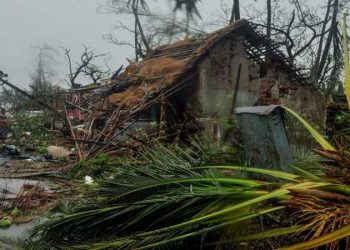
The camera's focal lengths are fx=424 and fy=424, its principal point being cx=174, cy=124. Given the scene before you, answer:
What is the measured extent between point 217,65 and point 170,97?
5.60 feet

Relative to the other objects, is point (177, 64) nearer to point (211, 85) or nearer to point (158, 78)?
point (158, 78)

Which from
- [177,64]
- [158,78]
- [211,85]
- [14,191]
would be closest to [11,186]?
[14,191]

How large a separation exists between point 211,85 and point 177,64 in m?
1.17

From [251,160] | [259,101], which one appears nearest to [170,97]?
[259,101]

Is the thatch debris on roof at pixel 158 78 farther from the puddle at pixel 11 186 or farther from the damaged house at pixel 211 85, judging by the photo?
the puddle at pixel 11 186

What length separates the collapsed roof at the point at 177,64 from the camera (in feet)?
38.2

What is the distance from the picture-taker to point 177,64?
483 inches

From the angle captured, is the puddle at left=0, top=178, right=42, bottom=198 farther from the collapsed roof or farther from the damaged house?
the collapsed roof

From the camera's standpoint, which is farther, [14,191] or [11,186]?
[11,186]

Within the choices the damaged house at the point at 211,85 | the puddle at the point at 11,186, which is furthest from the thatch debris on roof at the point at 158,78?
the puddle at the point at 11,186

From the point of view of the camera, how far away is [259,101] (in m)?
13.6

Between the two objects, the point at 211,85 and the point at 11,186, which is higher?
the point at 211,85

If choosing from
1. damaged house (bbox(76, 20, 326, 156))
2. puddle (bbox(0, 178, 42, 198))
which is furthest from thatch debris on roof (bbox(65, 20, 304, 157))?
puddle (bbox(0, 178, 42, 198))

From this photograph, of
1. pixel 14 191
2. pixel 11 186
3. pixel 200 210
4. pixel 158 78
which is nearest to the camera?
pixel 200 210
